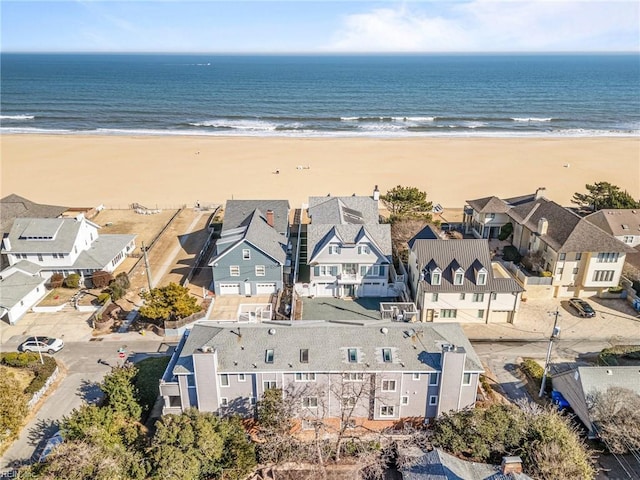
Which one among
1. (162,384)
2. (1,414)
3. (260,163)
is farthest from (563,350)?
(260,163)

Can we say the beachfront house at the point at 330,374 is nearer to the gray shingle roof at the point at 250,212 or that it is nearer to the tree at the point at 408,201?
the gray shingle roof at the point at 250,212

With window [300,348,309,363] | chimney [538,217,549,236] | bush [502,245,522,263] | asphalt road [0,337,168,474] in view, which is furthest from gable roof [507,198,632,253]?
asphalt road [0,337,168,474]

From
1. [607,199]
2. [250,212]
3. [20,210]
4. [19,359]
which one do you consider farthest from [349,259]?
[20,210]

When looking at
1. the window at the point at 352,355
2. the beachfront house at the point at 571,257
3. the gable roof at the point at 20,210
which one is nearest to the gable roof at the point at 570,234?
the beachfront house at the point at 571,257

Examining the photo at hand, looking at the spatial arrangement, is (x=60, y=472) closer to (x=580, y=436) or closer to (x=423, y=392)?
(x=423, y=392)

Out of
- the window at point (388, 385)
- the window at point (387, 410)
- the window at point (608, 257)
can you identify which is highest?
the window at point (608, 257)
